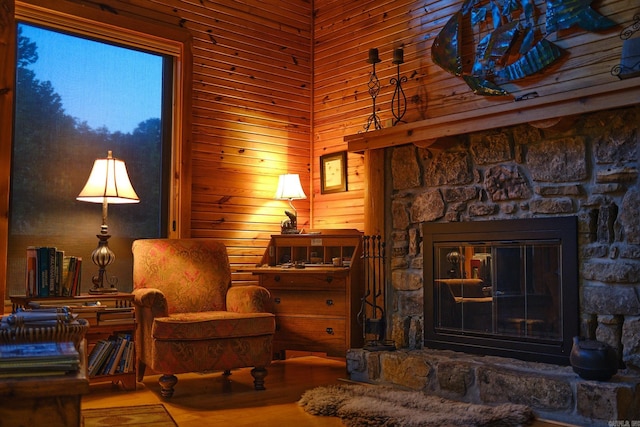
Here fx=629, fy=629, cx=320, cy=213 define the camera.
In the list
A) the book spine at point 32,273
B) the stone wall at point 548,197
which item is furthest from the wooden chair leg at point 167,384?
the stone wall at point 548,197

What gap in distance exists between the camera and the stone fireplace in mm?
3078

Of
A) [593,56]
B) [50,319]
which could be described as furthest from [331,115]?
[50,319]

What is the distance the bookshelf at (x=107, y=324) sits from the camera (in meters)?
3.62

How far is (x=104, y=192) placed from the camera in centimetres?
383

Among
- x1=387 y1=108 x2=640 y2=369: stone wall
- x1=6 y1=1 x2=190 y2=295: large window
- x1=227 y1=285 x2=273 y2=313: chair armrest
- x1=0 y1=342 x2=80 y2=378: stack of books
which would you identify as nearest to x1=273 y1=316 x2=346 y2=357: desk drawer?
x1=387 y1=108 x2=640 y2=369: stone wall

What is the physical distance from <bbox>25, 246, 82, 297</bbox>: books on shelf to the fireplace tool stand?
1.81 m

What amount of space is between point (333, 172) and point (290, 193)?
0.44 meters

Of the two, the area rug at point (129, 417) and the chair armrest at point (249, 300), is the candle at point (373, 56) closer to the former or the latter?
the chair armrest at point (249, 300)

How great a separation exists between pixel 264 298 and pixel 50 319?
203cm

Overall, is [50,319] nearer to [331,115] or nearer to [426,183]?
[426,183]

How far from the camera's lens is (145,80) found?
460 cm

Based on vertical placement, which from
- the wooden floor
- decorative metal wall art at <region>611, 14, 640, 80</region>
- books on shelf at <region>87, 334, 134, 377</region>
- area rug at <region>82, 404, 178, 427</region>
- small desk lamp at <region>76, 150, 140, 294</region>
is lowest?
the wooden floor

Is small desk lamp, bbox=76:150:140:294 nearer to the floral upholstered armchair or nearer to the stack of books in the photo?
the floral upholstered armchair

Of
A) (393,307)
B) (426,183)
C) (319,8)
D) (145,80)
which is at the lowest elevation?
(393,307)
